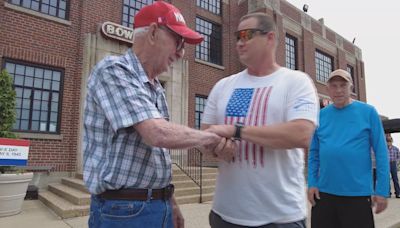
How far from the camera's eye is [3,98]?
7230 millimetres

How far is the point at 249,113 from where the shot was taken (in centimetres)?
197

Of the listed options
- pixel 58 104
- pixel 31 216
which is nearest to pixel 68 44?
pixel 58 104

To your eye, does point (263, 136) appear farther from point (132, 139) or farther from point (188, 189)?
point (188, 189)

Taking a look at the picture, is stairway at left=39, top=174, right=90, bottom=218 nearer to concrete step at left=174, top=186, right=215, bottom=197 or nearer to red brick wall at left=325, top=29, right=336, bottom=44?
concrete step at left=174, top=186, right=215, bottom=197

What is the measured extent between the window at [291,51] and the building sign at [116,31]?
9314 mm

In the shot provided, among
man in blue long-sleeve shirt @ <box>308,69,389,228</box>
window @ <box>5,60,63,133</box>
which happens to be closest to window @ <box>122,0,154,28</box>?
window @ <box>5,60,63,133</box>

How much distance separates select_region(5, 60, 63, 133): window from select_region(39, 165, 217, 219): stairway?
5.86ft

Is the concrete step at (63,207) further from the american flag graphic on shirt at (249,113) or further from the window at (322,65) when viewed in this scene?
the window at (322,65)

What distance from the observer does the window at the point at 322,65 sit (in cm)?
1970

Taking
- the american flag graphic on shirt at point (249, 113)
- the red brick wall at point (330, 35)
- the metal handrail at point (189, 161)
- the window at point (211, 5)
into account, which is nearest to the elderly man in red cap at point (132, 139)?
the american flag graphic on shirt at point (249, 113)

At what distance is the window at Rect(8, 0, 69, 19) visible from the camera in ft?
32.1

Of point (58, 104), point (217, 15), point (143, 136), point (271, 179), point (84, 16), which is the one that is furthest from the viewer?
point (217, 15)

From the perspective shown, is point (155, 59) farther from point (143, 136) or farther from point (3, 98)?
point (3, 98)

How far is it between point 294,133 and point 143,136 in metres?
0.81
